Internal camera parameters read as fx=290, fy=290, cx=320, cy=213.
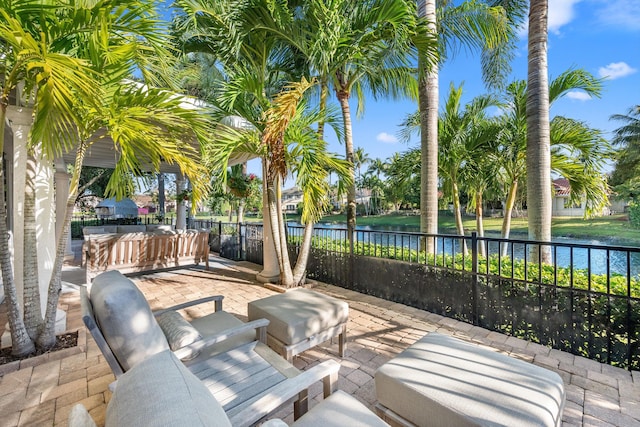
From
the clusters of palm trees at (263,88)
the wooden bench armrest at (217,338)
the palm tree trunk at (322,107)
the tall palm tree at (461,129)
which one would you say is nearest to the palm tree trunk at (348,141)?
the clusters of palm trees at (263,88)

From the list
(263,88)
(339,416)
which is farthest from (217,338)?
(263,88)

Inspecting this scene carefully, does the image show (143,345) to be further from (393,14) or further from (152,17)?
(393,14)

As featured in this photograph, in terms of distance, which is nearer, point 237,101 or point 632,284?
point 632,284

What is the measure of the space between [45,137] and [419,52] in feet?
14.4

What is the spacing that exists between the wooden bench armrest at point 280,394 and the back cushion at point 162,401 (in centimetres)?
47

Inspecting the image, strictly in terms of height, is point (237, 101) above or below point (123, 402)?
above

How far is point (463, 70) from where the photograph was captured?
8.33m

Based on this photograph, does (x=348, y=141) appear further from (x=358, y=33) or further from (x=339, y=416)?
(x=339, y=416)

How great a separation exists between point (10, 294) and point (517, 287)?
4.98 m

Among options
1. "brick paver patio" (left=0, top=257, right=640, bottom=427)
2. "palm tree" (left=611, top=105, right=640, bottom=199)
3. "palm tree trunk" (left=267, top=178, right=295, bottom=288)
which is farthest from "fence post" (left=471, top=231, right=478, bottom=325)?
"palm tree" (left=611, top=105, right=640, bottom=199)

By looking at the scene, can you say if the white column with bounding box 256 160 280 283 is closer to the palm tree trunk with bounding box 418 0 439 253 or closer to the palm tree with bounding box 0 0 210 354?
the palm tree trunk with bounding box 418 0 439 253

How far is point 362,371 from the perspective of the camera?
2623 mm

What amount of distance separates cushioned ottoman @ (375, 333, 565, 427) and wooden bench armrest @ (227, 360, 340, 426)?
1.09 ft

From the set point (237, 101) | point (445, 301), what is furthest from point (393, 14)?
point (445, 301)
